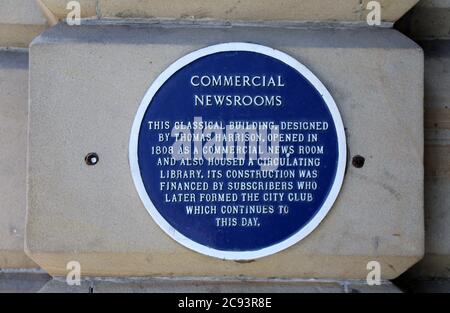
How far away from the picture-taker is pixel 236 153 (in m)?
2.06

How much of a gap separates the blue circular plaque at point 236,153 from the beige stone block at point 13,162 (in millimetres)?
480

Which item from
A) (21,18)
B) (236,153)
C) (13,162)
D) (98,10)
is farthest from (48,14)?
(236,153)

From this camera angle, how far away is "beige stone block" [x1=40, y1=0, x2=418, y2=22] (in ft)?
6.93

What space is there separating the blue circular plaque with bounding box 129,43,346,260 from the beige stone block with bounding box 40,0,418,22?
0.45 ft

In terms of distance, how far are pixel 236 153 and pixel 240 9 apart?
516 mm

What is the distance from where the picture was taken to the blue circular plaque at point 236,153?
2057 millimetres

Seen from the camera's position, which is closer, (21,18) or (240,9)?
(240,9)

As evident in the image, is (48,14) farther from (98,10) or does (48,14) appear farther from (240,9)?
(240,9)
